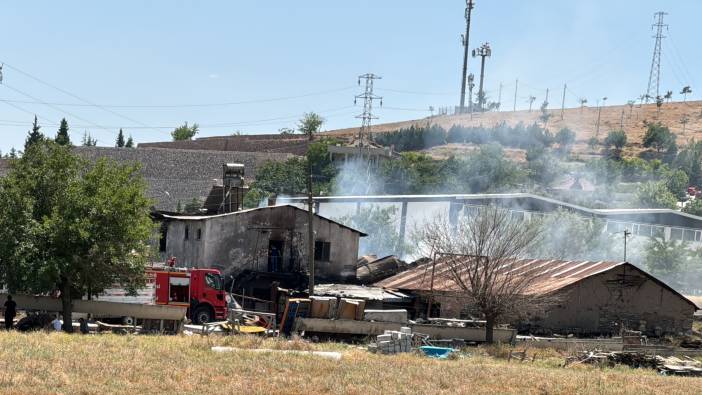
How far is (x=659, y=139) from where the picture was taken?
129250 millimetres

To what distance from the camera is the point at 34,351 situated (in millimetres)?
23406

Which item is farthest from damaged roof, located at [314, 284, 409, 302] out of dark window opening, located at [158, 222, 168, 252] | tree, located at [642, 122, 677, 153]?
tree, located at [642, 122, 677, 153]

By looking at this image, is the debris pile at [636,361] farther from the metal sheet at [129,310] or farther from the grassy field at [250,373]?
the metal sheet at [129,310]

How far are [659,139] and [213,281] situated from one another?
334 ft

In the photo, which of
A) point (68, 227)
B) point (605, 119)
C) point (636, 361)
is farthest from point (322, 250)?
point (605, 119)

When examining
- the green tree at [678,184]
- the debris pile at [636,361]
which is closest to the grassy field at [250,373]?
the debris pile at [636,361]

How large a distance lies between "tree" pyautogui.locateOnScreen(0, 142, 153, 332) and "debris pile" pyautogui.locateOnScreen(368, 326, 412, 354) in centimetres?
896

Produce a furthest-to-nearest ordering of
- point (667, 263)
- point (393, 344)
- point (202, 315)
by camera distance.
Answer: point (667, 263)
point (202, 315)
point (393, 344)

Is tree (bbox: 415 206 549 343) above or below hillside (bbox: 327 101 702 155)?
below

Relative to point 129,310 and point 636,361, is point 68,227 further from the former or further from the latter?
point 636,361

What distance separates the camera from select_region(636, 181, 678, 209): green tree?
87375 millimetres

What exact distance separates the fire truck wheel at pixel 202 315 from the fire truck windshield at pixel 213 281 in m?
0.79

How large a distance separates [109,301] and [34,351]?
11573 mm

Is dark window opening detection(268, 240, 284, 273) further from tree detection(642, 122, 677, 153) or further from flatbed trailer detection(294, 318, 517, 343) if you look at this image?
tree detection(642, 122, 677, 153)
